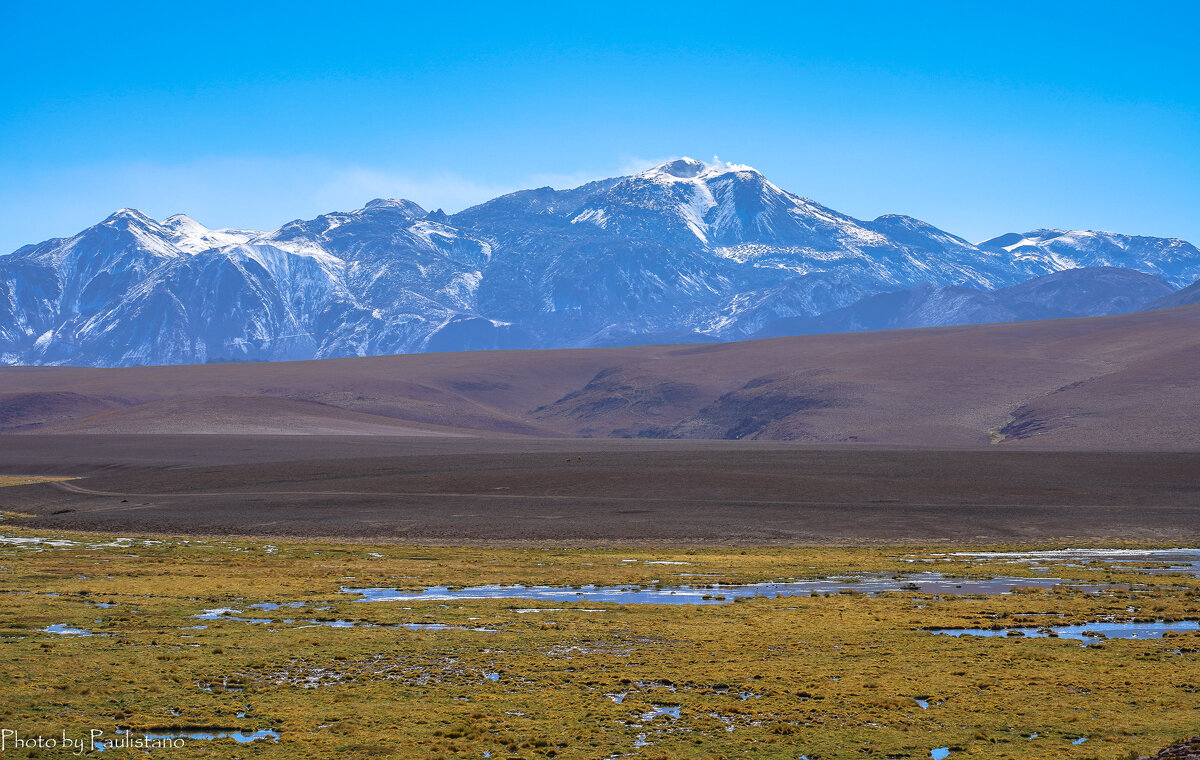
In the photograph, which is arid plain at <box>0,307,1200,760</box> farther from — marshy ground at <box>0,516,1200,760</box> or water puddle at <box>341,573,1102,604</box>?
water puddle at <box>341,573,1102,604</box>

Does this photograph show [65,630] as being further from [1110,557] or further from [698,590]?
[1110,557]

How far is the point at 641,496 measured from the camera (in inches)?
2761

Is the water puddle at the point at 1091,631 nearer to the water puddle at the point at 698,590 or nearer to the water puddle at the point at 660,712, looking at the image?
the water puddle at the point at 698,590

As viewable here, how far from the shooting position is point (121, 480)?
84500mm

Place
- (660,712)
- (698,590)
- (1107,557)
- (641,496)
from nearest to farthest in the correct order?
(660,712)
(698,590)
(1107,557)
(641,496)

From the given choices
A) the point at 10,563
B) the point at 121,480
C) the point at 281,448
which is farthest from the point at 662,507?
the point at 281,448

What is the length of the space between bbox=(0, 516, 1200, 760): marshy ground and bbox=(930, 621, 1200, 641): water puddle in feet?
1.86

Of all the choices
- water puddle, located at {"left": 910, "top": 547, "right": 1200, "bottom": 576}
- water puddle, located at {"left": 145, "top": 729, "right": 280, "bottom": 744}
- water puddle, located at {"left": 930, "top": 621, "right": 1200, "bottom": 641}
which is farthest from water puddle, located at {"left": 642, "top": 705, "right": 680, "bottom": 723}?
water puddle, located at {"left": 910, "top": 547, "right": 1200, "bottom": 576}

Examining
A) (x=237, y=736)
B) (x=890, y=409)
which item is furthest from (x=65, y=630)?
(x=890, y=409)

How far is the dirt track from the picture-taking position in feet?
192

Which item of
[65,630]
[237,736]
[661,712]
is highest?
[65,630]

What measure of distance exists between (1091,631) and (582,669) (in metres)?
13.7

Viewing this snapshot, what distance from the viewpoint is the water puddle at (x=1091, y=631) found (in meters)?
27.3

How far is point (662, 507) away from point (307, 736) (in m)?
48.0
